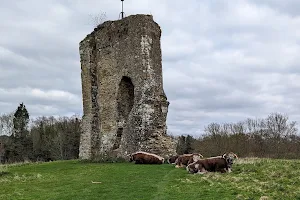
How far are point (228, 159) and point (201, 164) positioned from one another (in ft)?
3.58

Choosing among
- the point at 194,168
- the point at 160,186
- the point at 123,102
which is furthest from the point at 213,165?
the point at 123,102

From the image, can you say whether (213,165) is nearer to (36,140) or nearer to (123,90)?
(123,90)

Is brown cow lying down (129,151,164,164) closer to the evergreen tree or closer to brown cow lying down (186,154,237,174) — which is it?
brown cow lying down (186,154,237,174)

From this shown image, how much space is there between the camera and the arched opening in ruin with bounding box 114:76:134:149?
25.4 m

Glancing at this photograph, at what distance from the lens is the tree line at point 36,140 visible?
57.1 m

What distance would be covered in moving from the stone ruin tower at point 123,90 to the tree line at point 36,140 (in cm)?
2894

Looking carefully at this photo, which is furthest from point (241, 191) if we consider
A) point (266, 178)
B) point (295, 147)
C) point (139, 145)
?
point (295, 147)

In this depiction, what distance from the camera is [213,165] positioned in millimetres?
15148

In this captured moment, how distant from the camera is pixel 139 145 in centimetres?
2200

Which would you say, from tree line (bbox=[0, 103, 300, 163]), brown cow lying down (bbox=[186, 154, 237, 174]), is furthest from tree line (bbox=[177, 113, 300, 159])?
brown cow lying down (bbox=[186, 154, 237, 174])

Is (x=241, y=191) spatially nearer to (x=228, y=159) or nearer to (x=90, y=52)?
(x=228, y=159)

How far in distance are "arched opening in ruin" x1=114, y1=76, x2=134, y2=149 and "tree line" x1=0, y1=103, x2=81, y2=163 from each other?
1231 inches

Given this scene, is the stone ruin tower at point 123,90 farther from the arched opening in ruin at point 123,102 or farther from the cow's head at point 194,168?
the cow's head at point 194,168

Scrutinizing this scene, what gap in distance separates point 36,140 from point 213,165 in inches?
1982
